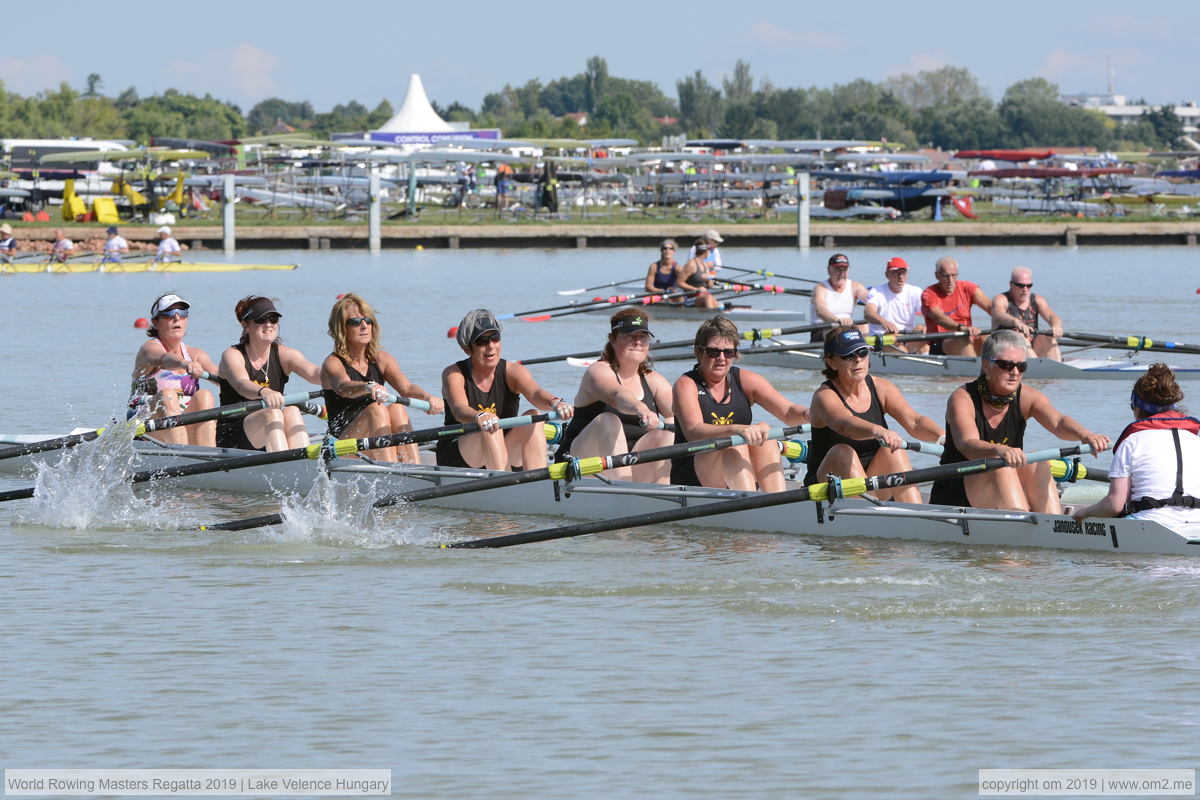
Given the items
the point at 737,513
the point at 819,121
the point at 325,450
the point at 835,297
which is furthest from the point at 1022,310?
the point at 819,121

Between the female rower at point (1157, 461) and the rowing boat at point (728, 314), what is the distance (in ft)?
53.6

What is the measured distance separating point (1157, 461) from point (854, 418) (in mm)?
1730

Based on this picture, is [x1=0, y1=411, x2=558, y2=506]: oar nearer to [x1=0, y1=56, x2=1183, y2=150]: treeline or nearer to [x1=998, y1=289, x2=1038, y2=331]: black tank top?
[x1=998, y1=289, x2=1038, y2=331]: black tank top

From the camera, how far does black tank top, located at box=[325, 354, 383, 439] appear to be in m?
12.0

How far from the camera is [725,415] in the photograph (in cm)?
1070

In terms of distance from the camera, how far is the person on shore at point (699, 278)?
26.4 meters

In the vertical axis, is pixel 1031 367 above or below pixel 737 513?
above

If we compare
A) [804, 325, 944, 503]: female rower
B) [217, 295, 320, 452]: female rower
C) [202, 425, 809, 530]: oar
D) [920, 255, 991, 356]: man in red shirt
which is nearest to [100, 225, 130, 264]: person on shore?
[920, 255, 991, 356]: man in red shirt

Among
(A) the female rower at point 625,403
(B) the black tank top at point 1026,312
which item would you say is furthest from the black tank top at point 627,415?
(B) the black tank top at point 1026,312

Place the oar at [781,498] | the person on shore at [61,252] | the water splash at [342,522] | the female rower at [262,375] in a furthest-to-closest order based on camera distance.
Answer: the person on shore at [61,252], the female rower at [262,375], the water splash at [342,522], the oar at [781,498]

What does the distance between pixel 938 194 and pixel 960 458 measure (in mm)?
46535

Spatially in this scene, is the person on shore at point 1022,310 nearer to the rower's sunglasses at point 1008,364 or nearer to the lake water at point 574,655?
the lake water at point 574,655

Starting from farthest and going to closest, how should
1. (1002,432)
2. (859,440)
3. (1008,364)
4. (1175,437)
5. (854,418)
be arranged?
(859,440)
(854,418)
(1002,432)
(1008,364)
(1175,437)

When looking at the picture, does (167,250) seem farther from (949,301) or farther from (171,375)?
(171,375)
